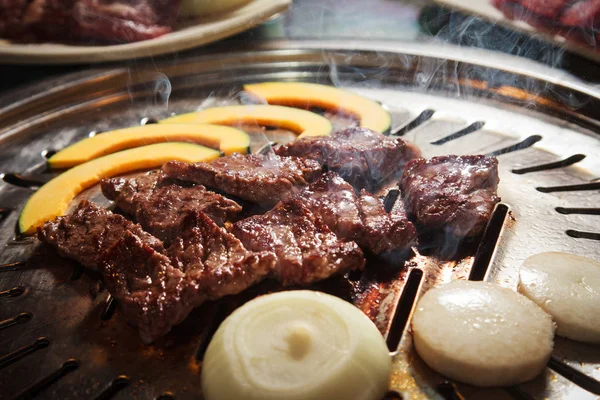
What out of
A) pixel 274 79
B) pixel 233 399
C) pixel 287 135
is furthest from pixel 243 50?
pixel 233 399

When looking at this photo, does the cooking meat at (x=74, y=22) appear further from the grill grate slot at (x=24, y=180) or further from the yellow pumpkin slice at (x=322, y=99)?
the grill grate slot at (x=24, y=180)

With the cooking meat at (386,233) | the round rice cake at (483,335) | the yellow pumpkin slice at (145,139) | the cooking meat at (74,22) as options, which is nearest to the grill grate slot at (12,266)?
the yellow pumpkin slice at (145,139)

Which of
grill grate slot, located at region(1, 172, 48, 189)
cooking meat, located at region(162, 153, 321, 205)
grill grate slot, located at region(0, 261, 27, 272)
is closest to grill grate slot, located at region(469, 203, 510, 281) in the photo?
cooking meat, located at region(162, 153, 321, 205)

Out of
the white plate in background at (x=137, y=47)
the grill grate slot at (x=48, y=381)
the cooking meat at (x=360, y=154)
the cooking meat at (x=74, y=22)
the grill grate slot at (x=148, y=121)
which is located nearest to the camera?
the grill grate slot at (x=48, y=381)

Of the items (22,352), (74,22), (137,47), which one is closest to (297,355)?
(22,352)

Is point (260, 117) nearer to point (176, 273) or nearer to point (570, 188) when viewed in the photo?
point (176, 273)
